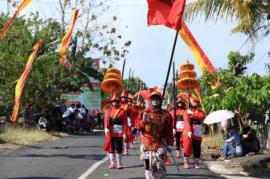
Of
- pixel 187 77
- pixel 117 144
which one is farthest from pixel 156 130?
pixel 187 77

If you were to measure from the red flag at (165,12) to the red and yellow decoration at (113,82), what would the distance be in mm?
3588

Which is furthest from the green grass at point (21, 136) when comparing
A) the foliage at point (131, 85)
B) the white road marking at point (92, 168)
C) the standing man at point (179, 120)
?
the standing man at point (179, 120)

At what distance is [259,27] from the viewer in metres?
16.1

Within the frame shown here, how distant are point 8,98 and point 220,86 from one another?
42.6 ft

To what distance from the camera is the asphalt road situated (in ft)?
43.7

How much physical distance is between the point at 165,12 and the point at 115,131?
3825 millimetres

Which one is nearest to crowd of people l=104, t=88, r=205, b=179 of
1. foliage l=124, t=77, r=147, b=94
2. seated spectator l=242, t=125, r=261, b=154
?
seated spectator l=242, t=125, r=261, b=154

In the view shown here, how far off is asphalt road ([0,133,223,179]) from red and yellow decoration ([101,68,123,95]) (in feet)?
6.11

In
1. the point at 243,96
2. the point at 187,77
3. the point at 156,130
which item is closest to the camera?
the point at 156,130

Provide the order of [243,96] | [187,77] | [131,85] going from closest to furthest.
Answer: [187,77], [243,96], [131,85]

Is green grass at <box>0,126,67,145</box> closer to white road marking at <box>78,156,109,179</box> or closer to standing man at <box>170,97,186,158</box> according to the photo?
white road marking at <box>78,156,109,179</box>

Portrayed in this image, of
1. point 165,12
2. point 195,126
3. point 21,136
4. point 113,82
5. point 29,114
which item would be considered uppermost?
point 165,12

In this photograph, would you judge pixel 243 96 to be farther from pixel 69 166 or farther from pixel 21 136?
pixel 21 136

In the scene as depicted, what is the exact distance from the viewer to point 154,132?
10305 millimetres
